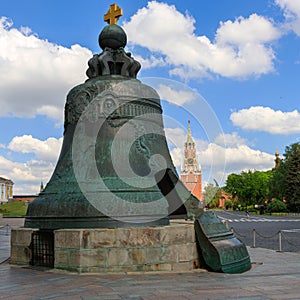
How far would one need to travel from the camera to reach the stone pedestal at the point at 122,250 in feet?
18.0

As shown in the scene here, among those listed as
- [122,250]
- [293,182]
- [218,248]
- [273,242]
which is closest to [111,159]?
[122,250]

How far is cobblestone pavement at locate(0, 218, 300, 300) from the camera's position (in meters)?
4.19

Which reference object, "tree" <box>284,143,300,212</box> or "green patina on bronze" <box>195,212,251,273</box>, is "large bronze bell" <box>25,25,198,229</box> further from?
"tree" <box>284,143,300,212</box>

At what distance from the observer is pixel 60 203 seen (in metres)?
6.17

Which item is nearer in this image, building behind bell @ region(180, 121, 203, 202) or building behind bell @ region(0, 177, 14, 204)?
building behind bell @ region(180, 121, 203, 202)

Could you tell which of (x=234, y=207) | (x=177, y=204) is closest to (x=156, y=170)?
(x=177, y=204)

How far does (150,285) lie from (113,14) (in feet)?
16.4

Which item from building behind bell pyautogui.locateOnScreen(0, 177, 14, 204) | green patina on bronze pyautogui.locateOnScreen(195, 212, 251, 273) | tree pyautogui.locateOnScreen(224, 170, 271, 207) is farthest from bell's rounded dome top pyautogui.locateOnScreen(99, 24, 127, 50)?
building behind bell pyautogui.locateOnScreen(0, 177, 14, 204)

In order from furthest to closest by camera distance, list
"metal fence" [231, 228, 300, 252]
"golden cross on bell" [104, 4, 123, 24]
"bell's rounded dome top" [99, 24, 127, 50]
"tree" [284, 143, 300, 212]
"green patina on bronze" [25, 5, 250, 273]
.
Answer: "tree" [284, 143, 300, 212], "metal fence" [231, 228, 300, 252], "golden cross on bell" [104, 4, 123, 24], "bell's rounded dome top" [99, 24, 127, 50], "green patina on bronze" [25, 5, 250, 273]

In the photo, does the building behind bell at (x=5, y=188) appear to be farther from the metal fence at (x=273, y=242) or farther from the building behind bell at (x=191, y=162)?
the building behind bell at (x=191, y=162)

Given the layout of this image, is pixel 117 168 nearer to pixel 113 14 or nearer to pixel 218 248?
pixel 218 248

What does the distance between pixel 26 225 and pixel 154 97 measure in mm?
3073

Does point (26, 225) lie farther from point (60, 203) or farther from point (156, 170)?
point (156, 170)

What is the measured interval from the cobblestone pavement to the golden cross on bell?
4534mm
